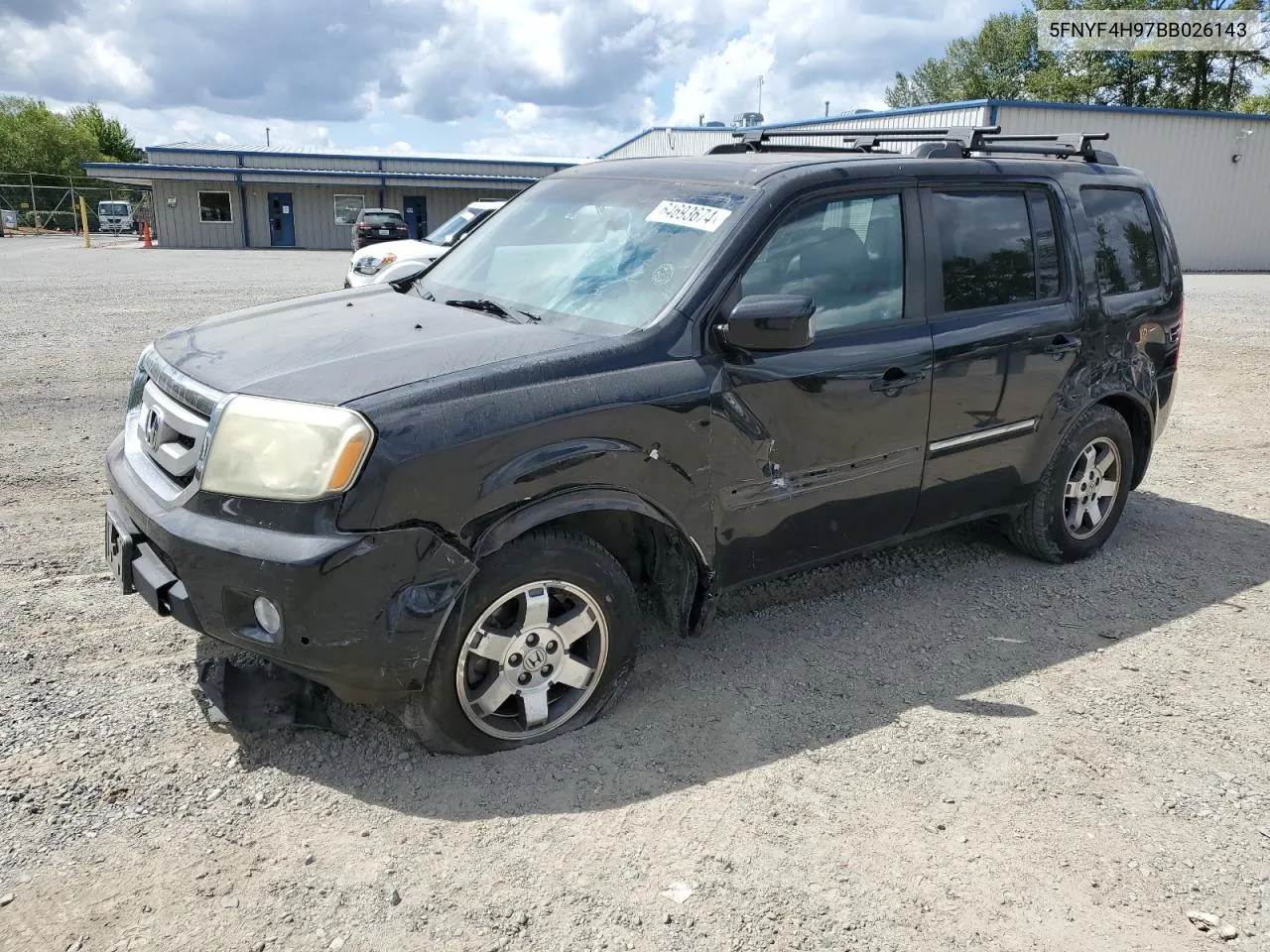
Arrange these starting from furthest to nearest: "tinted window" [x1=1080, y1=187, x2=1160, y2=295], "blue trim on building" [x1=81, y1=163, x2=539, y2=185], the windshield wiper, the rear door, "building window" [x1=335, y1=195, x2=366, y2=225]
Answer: "building window" [x1=335, y1=195, x2=366, y2=225] → "blue trim on building" [x1=81, y1=163, x2=539, y2=185] → "tinted window" [x1=1080, y1=187, x2=1160, y2=295] → the rear door → the windshield wiper

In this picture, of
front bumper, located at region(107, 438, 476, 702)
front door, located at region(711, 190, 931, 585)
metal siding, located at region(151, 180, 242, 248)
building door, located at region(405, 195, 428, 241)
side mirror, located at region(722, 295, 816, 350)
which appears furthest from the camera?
building door, located at region(405, 195, 428, 241)

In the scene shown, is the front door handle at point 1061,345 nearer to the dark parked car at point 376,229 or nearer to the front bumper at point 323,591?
the front bumper at point 323,591

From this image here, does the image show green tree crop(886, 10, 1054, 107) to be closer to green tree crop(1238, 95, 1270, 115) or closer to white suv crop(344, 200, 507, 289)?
green tree crop(1238, 95, 1270, 115)

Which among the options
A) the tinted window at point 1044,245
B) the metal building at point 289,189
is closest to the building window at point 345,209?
the metal building at point 289,189

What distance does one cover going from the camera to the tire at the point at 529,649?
9.99 ft

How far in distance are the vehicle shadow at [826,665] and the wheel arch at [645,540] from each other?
1.18 feet

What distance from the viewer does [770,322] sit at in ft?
11.0

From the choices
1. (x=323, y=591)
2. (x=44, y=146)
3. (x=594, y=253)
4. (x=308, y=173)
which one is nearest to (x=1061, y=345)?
(x=594, y=253)

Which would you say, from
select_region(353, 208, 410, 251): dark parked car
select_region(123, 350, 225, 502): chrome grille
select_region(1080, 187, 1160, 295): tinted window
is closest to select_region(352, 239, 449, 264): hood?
select_region(1080, 187, 1160, 295): tinted window

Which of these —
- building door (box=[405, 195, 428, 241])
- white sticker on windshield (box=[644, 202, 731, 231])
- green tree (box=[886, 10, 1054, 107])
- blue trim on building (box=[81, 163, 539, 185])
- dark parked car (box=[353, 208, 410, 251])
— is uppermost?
green tree (box=[886, 10, 1054, 107])

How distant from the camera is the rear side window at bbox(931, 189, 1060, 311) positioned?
4199 mm

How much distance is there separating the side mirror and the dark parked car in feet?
88.4

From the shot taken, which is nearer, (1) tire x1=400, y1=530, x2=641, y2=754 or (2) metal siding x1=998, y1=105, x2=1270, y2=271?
(1) tire x1=400, y1=530, x2=641, y2=754

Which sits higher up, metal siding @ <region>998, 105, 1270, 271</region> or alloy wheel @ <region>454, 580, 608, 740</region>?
metal siding @ <region>998, 105, 1270, 271</region>
